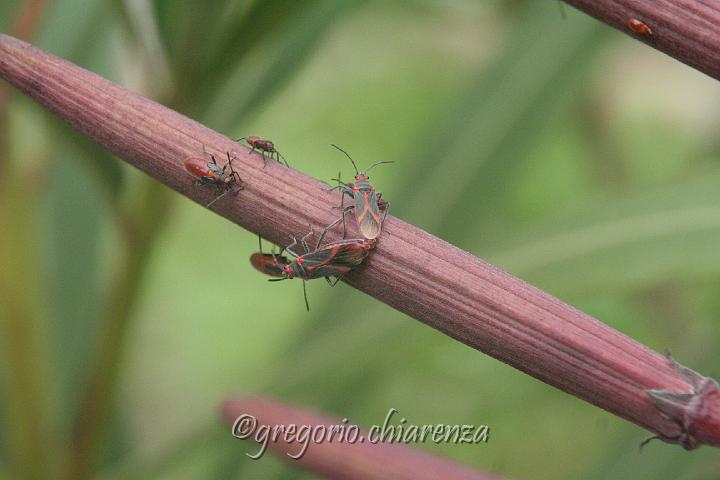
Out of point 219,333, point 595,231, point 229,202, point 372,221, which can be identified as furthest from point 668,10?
point 219,333

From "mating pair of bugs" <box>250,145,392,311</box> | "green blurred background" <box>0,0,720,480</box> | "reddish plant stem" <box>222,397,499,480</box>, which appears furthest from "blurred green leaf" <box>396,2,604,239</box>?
"mating pair of bugs" <box>250,145,392,311</box>

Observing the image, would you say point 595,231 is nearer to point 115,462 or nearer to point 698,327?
point 698,327

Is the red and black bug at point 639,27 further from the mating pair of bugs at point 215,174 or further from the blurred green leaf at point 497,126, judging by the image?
the blurred green leaf at point 497,126

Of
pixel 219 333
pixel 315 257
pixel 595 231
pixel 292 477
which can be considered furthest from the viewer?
pixel 219 333

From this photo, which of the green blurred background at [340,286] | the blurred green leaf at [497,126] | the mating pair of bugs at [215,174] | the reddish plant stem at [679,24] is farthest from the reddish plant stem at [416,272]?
the blurred green leaf at [497,126]

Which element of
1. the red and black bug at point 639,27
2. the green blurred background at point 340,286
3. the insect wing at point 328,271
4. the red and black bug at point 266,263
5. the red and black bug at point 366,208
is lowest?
the green blurred background at point 340,286
